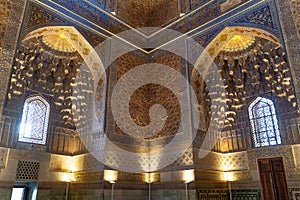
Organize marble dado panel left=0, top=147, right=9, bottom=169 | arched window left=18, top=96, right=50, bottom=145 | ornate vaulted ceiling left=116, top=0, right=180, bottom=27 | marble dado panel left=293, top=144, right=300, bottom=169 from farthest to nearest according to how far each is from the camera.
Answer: ornate vaulted ceiling left=116, top=0, right=180, bottom=27, arched window left=18, top=96, right=50, bottom=145, marble dado panel left=293, top=144, right=300, bottom=169, marble dado panel left=0, top=147, right=9, bottom=169

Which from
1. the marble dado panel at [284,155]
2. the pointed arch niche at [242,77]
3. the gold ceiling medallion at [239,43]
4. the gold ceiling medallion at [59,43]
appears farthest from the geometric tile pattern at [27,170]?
the gold ceiling medallion at [239,43]

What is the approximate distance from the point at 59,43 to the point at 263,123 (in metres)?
6.34

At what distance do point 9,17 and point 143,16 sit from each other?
A: 15.5 ft

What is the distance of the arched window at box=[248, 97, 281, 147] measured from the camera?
260 inches

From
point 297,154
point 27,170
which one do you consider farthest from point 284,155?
point 27,170

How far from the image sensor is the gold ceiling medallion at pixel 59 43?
6.89 metres

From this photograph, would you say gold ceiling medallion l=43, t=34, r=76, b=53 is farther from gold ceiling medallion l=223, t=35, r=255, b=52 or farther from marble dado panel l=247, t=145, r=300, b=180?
marble dado panel l=247, t=145, r=300, b=180

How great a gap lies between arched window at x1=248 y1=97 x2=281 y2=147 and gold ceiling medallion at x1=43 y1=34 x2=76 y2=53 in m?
5.73

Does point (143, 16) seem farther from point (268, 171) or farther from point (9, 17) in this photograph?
point (268, 171)

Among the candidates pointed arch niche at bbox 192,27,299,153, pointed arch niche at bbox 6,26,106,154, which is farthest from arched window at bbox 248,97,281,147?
pointed arch niche at bbox 6,26,106,154

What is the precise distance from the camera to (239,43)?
23.5 ft

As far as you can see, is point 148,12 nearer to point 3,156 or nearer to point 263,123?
point 263,123

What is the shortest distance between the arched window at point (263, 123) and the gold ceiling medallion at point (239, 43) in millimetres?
1602

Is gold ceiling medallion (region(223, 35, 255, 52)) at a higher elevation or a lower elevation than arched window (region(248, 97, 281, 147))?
higher
